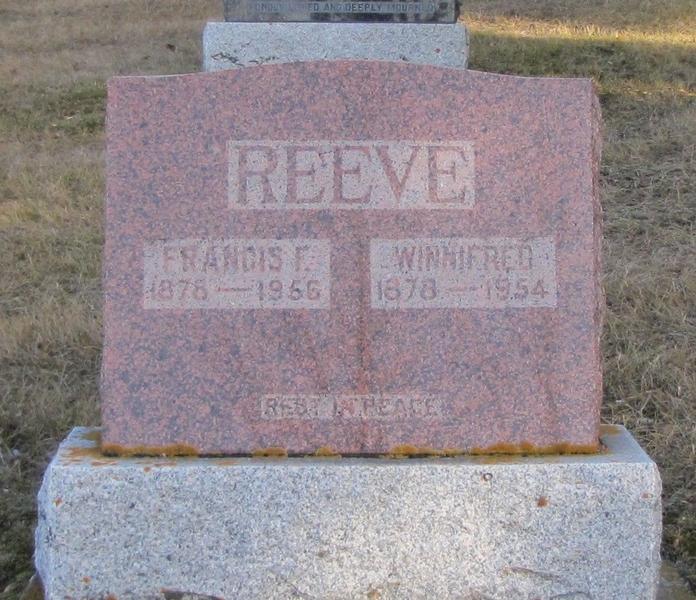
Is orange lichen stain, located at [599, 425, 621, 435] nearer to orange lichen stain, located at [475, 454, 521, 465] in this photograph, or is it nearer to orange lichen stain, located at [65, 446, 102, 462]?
orange lichen stain, located at [475, 454, 521, 465]

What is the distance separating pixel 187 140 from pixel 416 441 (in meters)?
0.86

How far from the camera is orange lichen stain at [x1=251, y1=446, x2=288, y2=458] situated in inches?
93.4

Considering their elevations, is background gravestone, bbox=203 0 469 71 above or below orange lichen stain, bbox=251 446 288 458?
above

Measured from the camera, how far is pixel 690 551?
113 inches

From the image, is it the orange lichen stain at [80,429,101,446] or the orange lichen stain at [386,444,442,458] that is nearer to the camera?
the orange lichen stain at [386,444,442,458]

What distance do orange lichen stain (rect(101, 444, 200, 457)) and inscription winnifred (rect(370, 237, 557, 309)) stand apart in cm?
54

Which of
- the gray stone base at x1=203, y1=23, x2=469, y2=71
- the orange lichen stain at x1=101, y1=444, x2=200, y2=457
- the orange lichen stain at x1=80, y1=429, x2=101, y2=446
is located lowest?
the orange lichen stain at x1=101, y1=444, x2=200, y2=457

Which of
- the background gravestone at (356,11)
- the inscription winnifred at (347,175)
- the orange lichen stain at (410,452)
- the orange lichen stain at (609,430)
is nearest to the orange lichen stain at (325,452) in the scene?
the orange lichen stain at (410,452)

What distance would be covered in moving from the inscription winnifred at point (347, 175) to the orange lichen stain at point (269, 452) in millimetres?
552

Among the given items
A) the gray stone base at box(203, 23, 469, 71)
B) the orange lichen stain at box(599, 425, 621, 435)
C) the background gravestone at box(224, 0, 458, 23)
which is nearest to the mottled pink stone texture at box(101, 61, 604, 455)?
the orange lichen stain at box(599, 425, 621, 435)

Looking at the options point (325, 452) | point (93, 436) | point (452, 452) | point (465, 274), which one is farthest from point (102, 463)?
point (465, 274)

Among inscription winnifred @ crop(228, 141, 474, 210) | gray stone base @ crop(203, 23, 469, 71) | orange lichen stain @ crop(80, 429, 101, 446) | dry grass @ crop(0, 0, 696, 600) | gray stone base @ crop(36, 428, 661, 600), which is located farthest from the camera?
gray stone base @ crop(203, 23, 469, 71)

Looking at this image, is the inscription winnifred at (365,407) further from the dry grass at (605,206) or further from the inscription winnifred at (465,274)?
the dry grass at (605,206)

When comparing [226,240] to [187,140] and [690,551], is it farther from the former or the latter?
[690,551]
